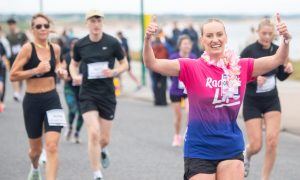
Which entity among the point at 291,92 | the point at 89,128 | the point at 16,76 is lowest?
Answer: the point at 291,92

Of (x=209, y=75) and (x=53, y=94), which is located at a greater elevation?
(x=209, y=75)

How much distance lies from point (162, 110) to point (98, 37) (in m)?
9.33

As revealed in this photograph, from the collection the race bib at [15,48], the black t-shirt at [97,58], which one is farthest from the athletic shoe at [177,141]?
the race bib at [15,48]

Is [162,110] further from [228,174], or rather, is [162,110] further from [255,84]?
[228,174]

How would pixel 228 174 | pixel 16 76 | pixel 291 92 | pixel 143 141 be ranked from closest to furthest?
pixel 228 174
pixel 16 76
pixel 143 141
pixel 291 92

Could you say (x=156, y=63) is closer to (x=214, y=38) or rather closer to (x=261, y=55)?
(x=214, y=38)

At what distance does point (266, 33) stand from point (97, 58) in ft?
6.82

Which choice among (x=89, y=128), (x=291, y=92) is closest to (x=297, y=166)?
(x=89, y=128)

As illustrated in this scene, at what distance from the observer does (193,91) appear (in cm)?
634

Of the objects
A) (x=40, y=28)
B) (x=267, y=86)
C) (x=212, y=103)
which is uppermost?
→ (x=40, y=28)

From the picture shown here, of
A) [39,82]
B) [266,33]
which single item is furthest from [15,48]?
[266,33]

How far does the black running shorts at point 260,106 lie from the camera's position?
939cm

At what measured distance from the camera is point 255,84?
953 centimetres

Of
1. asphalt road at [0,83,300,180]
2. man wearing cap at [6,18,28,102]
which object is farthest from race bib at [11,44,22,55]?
asphalt road at [0,83,300,180]
